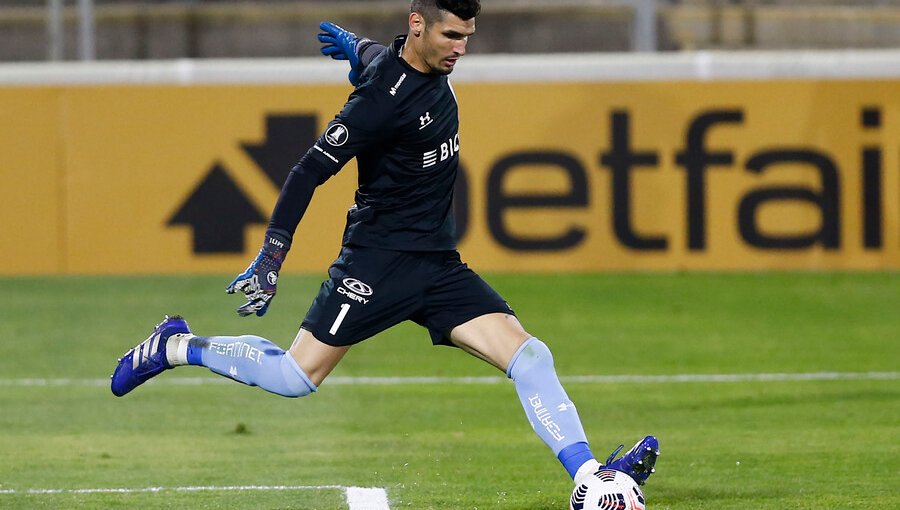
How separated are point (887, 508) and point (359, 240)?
93.4 inches

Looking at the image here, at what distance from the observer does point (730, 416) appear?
340 inches

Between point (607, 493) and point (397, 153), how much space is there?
1557mm

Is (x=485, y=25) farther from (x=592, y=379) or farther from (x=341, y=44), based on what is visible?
(x=341, y=44)

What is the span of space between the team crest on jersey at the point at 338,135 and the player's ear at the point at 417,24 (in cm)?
47

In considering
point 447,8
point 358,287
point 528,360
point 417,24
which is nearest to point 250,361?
point 358,287

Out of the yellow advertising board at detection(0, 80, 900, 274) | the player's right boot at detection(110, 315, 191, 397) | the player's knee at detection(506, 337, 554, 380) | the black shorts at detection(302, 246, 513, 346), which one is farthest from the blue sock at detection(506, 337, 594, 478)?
the yellow advertising board at detection(0, 80, 900, 274)

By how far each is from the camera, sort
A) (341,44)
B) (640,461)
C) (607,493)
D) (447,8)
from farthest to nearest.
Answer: (341,44), (447,8), (640,461), (607,493)

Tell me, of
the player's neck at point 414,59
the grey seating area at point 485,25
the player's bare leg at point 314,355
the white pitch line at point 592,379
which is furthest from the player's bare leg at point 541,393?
the grey seating area at point 485,25

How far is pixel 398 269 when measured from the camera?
6305 mm

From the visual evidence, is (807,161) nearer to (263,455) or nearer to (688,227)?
(688,227)

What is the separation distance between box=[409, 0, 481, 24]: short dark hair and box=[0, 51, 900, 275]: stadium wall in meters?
8.91

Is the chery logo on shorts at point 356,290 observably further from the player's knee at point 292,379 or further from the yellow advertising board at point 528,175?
the yellow advertising board at point 528,175

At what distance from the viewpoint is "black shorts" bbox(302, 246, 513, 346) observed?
625 cm

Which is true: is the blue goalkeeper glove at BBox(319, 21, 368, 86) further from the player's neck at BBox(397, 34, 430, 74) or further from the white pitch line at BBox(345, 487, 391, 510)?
the white pitch line at BBox(345, 487, 391, 510)
